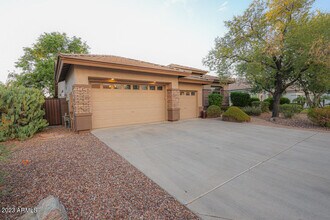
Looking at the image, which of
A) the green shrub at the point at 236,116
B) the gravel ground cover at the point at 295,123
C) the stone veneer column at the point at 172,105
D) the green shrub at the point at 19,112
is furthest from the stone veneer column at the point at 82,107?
the gravel ground cover at the point at 295,123

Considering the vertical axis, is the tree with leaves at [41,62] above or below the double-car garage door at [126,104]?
above

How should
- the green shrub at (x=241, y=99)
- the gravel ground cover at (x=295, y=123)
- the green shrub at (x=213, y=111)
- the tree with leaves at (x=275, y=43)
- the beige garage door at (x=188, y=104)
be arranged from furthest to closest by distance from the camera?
the green shrub at (x=241, y=99), the green shrub at (x=213, y=111), the beige garage door at (x=188, y=104), the tree with leaves at (x=275, y=43), the gravel ground cover at (x=295, y=123)

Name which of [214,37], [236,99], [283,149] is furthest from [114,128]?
[236,99]

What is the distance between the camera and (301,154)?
167 inches

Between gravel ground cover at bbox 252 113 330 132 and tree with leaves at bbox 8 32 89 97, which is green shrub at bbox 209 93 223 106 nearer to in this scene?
gravel ground cover at bbox 252 113 330 132

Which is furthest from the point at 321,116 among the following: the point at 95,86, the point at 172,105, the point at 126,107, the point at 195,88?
the point at 95,86

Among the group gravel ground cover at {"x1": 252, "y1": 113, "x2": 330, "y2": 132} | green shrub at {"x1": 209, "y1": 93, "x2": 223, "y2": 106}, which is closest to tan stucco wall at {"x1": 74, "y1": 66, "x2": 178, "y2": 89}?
green shrub at {"x1": 209, "y1": 93, "x2": 223, "y2": 106}

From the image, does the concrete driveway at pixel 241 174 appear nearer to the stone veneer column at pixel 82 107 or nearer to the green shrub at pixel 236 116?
the stone veneer column at pixel 82 107

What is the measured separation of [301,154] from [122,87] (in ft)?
27.0

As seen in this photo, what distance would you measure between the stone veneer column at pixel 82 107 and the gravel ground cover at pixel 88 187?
108 inches

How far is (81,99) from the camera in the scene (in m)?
6.88

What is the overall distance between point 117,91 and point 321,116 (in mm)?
11413

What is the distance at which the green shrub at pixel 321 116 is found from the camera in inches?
301

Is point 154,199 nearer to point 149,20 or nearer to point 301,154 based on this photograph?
point 301,154
